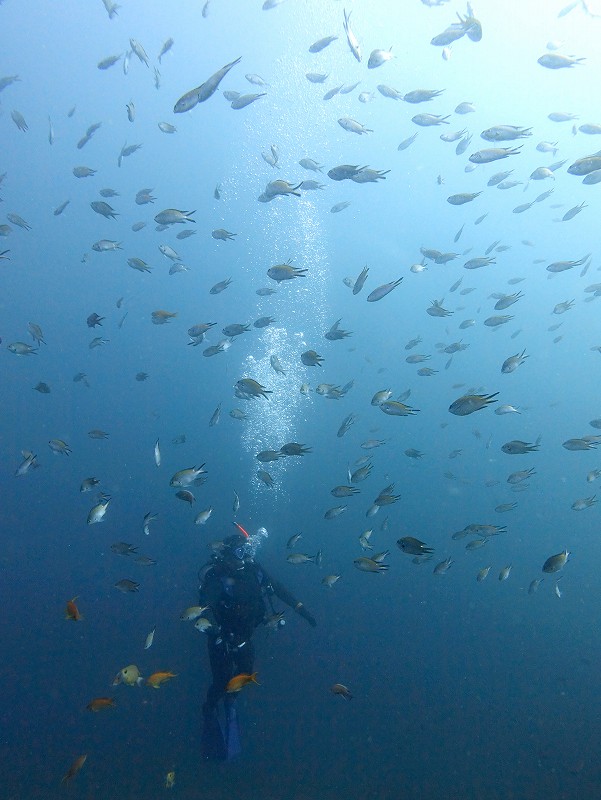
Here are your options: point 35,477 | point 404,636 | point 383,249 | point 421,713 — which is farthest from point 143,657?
point 383,249

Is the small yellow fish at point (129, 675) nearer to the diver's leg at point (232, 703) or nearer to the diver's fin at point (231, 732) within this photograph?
the diver's leg at point (232, 703)

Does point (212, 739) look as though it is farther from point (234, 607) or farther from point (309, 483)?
point (309, 483)

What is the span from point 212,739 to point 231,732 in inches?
12.3

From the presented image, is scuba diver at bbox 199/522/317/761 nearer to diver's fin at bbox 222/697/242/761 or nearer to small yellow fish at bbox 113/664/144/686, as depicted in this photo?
diver's fin at bbox 222/697/242/761

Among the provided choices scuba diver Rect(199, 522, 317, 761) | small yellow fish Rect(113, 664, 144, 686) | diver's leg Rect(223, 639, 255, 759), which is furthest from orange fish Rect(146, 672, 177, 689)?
diver's leg Rect(223, 639, 255, 759)

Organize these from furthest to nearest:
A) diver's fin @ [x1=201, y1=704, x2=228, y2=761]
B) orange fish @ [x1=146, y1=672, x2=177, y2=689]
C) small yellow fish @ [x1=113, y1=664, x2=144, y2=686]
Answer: diver's fin @ [x1=201, y1=704, x2=228, y2=761], orange fish @ [x1=146, y1=672, x2=177, y2=689], small yellow fish @ [x1=113, y1=664, x2=144, y2=686]

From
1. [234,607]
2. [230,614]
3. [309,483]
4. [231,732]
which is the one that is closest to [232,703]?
[231,732]

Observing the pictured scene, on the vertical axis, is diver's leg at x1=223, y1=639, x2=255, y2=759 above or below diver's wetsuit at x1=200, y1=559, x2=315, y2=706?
below

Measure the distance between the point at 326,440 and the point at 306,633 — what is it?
125 feet

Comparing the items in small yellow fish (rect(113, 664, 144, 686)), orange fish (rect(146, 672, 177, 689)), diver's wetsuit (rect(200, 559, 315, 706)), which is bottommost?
diver's wetsuit (rect(200, 559, 315, 706))

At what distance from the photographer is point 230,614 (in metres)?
7.34

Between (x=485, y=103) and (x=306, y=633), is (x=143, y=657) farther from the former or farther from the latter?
(x=485, y=103)

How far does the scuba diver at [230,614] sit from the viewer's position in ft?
24.1

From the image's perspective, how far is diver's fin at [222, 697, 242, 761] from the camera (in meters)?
7.54
